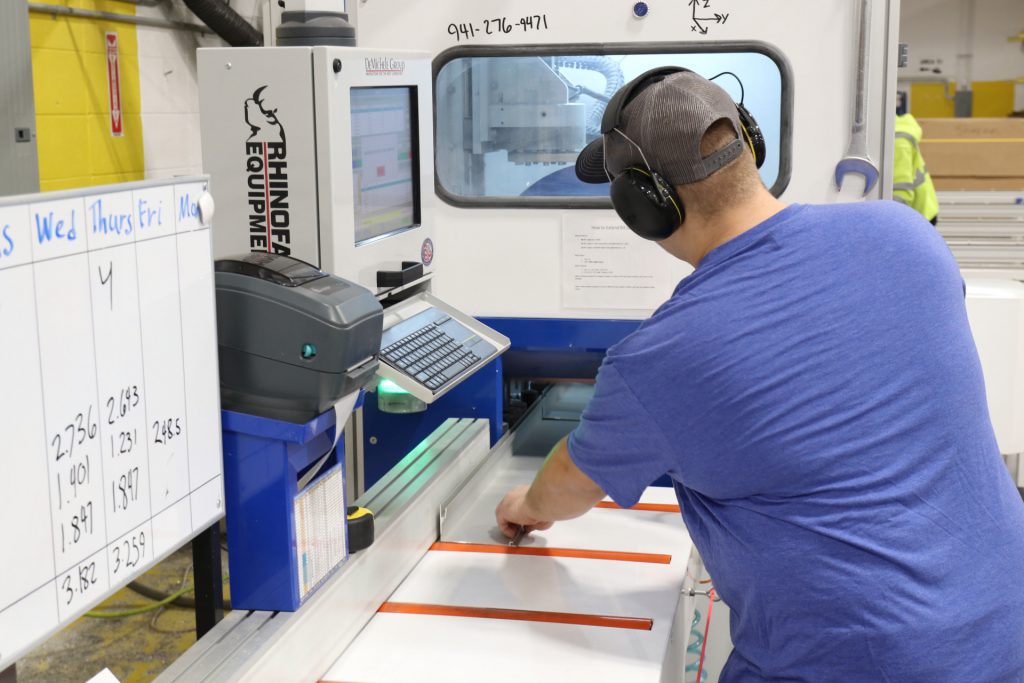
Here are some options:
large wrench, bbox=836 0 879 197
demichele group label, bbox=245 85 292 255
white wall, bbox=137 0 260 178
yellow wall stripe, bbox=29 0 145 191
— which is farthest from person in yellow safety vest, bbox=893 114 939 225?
demichele group label, bbox=245 85 292 255

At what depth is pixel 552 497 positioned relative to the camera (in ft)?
6.48

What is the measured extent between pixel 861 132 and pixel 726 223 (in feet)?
3.68

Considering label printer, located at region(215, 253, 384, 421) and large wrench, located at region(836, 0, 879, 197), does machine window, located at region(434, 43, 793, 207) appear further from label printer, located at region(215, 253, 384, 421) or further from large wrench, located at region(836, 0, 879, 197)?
label printer, located at region(215, 253, 384, 421)

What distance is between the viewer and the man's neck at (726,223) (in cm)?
167

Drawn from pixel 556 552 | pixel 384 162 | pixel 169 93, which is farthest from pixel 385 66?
pixel 169 93

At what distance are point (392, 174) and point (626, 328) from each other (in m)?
0.91

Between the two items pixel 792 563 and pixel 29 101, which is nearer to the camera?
pixel 792 563

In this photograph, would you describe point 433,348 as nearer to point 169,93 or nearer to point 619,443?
point 619,443

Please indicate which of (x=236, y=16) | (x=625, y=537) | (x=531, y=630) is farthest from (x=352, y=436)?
(x=236, y=16)

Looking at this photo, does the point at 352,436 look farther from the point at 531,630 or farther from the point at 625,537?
the point at 531,630

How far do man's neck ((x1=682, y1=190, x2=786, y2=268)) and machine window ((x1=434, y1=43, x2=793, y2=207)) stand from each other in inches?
42.5

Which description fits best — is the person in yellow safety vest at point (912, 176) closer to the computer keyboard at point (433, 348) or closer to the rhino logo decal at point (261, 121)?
the computer keyboard at point (433, 348)

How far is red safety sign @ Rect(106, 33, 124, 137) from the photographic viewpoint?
166 inches

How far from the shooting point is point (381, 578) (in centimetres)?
191
